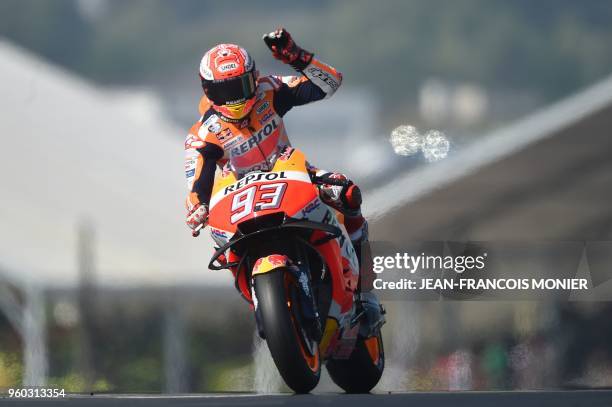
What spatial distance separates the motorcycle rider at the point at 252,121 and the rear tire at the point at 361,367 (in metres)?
0.23

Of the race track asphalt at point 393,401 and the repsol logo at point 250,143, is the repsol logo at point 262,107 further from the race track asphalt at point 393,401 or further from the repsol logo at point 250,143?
the race track asphalt at point 393,401

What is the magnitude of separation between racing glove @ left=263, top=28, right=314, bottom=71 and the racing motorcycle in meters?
0.61

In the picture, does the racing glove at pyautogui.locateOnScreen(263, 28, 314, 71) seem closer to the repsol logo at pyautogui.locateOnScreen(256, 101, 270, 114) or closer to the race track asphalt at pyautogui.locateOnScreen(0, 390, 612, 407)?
the repsol logo at pyautogui.locateOnScreen(256, 101, 270, 114)

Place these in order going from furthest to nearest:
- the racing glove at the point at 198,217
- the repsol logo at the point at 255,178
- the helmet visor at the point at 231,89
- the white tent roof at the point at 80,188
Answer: the white tent roof at the point at 80,188 < the helmet visor at the point at 231,89 < the racing glove at the point at 198,217 < the repsol logo at the point at 255,178

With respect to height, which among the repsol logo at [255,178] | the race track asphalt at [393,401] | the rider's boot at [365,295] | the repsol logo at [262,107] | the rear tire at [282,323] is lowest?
the race track asphalt at [393,401]

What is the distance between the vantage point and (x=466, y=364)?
1315cm

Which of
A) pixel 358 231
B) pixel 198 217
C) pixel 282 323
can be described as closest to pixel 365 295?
pixel 358 231

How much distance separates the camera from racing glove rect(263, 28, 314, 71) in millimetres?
10211

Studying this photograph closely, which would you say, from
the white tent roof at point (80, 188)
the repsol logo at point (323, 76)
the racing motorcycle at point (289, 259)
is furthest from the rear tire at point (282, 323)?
the white tent roof at point (80, 188)

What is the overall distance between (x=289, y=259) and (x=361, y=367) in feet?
6.02

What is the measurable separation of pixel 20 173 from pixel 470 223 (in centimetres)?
737

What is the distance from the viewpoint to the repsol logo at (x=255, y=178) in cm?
975

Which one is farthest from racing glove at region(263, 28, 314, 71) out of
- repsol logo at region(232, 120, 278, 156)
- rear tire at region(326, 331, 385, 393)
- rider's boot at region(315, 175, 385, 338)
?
rear tire at region(326, 331, 385, 393)

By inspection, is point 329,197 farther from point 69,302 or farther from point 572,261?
point 69,302
